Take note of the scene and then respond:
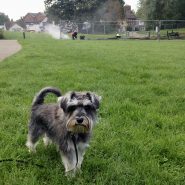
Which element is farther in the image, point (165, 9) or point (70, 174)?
point (165, 9)

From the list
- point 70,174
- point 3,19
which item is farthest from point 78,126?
point 3,19

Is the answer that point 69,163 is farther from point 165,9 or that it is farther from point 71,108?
point 165,9

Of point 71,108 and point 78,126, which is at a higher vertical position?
point 71,108

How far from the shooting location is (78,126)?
3.50 metres

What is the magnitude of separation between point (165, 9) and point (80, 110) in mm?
59900

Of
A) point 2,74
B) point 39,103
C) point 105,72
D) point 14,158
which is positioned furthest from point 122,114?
point 2,74

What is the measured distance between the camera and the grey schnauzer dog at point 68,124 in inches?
140

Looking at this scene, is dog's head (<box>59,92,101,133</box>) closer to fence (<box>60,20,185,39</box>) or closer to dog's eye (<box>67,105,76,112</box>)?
dog's eye (<box>67,105,76,112</box>)

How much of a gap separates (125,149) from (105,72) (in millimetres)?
6024

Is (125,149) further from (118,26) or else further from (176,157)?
(118,26)

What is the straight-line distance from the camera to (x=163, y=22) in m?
48.6

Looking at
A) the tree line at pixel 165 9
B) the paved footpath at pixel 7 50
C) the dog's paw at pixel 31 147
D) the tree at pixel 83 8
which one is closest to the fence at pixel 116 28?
the tree line at pixel 165 9

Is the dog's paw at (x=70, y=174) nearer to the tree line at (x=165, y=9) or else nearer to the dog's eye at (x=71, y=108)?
the dog's eye at (x=71, y=108)

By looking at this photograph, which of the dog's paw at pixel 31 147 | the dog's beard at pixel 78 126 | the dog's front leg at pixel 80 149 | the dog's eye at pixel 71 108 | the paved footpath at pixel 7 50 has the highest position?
the dog's eye at pixel 71 108
